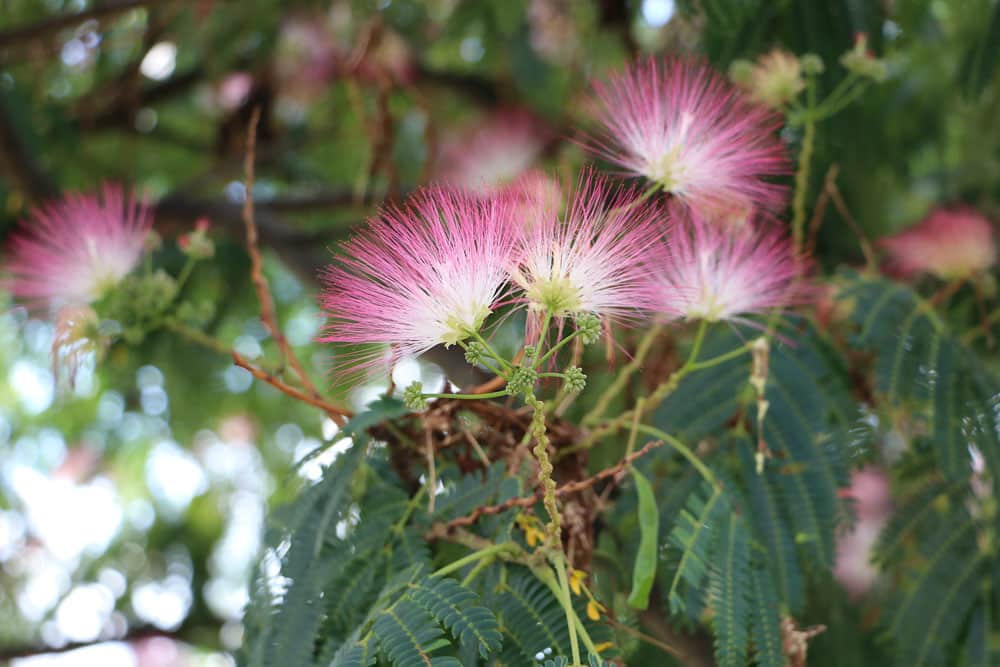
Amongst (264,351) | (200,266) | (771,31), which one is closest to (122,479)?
(264,351)

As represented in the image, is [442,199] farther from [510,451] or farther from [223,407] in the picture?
[223,407]

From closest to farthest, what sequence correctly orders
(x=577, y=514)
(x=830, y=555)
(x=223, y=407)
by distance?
(x=577, y=514), (x=830, y=555), (x=223, y=407)

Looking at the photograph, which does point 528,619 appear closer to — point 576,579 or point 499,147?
point 576,579

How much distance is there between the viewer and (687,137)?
59.8 inches

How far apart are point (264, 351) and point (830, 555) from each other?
2804 millimetres

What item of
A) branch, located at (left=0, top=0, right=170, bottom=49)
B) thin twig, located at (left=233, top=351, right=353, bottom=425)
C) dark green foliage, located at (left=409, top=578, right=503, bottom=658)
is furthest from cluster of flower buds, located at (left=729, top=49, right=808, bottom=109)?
branch, located at (left=0, top=0, right=170, bottom=49)

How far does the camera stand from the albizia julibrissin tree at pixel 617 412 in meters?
1.17

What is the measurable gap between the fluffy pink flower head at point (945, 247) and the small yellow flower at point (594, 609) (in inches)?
54.5

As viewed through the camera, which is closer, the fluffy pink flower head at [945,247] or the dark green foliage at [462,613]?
the dark green foliage at [462,613]

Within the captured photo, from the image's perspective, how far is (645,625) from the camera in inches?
63.5

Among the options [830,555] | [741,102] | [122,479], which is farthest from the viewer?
[122,479]

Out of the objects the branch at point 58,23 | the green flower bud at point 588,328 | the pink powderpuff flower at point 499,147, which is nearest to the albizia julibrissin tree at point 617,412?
the green flower bud at point 588,328

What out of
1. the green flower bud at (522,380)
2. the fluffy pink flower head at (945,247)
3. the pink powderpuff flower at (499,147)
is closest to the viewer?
the green flower bud at (522,380)

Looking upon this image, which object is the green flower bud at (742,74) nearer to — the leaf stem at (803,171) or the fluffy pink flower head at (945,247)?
the leaf stem at (803,171)
